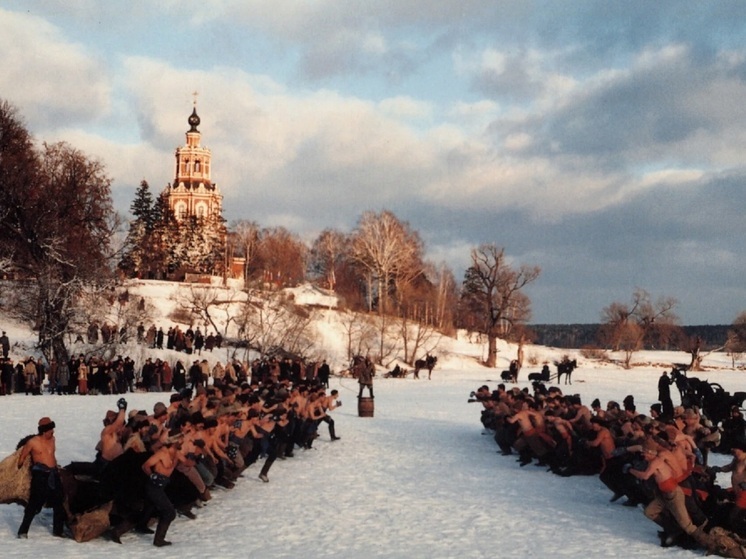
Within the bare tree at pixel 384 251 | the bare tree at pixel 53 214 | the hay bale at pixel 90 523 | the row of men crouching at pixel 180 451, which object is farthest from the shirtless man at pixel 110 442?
the bare tree at pixel 384 251

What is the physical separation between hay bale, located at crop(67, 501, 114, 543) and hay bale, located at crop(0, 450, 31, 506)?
0.70m

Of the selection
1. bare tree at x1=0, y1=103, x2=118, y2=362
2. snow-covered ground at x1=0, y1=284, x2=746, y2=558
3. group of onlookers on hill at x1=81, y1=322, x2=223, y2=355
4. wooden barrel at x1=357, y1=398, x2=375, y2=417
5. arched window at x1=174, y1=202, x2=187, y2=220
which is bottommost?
snow-covered ground at x1=0, y1=284, x2=746, y2=558

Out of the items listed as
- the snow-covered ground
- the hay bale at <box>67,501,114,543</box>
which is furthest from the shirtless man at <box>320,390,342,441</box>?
the hay bale at <box>67,501,114,543</box>

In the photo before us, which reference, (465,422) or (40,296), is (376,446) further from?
(40,296)

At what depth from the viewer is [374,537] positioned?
36.8 ft

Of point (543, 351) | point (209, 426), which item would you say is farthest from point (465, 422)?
point (543, 351)

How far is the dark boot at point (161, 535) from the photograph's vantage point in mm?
10664

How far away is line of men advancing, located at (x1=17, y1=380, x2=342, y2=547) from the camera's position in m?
10.5

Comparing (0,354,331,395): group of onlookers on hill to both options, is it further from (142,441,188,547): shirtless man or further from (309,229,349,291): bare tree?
(309,229,349,291): bare tree

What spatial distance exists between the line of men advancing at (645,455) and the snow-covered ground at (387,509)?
34cm

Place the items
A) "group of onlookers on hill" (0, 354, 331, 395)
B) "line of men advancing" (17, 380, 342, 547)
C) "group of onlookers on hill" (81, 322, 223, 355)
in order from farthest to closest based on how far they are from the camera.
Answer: "group of onlookers on hill" (81, 322, 223, 355)
"group of onlookers on hill" (0, 354, 331, 395)
"line of men advancing" (17, 380, 342, 547)

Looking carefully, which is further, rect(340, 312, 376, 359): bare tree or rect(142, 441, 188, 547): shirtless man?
rect(340, 312, 376, 359): bare tree

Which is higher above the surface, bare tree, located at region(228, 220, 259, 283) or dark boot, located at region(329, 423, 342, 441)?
bare tree, located at region(228, 220, 259, 283)

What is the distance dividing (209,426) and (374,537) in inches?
143
